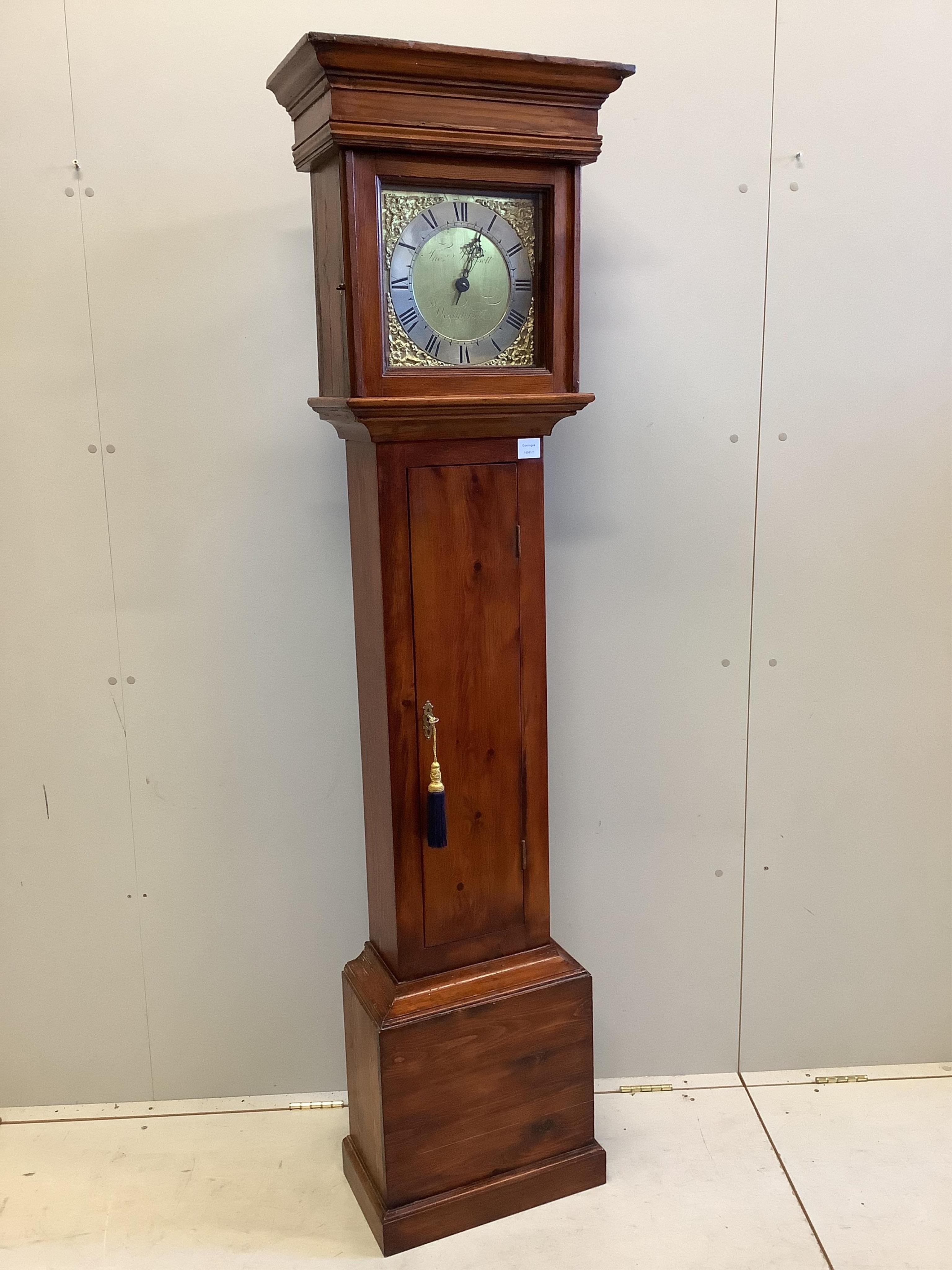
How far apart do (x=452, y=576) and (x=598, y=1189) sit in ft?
3.89

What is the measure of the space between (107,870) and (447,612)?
93 cm

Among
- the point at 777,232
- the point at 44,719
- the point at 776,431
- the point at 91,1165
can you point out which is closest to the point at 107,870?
the point at 44,719

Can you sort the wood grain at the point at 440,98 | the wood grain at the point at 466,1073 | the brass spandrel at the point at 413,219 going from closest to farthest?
the wood grain at the point at 440,98 < the brass spandrel at the point at 413,219 < the wood grain at the point at 466,1073

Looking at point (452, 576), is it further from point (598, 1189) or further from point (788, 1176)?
point (788, 1176)

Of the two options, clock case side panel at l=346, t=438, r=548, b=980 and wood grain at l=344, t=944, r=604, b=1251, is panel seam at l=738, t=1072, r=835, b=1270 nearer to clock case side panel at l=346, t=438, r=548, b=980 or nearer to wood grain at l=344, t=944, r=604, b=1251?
wood grain at l=344, t=944, r=604, b=1251

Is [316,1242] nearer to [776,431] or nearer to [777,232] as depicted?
[776,431]

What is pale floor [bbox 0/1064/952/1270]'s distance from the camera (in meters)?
1.83

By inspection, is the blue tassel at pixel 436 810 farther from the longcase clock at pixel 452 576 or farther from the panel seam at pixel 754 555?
the panel seam at pixel 754 555

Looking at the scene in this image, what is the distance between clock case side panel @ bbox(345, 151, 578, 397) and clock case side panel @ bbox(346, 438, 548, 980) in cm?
11

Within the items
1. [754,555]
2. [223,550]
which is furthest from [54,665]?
[754,555]

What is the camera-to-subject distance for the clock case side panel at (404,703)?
1.70m

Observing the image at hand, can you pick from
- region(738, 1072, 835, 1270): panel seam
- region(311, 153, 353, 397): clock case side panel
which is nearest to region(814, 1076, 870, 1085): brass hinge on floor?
region(738, 1072, 835, 1270): panel seam

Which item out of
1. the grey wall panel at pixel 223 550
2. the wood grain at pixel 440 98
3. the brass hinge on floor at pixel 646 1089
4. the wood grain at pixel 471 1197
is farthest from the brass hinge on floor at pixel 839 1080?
the wood grain at pixel 440 98

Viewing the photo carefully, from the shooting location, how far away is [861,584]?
2.15 metres
